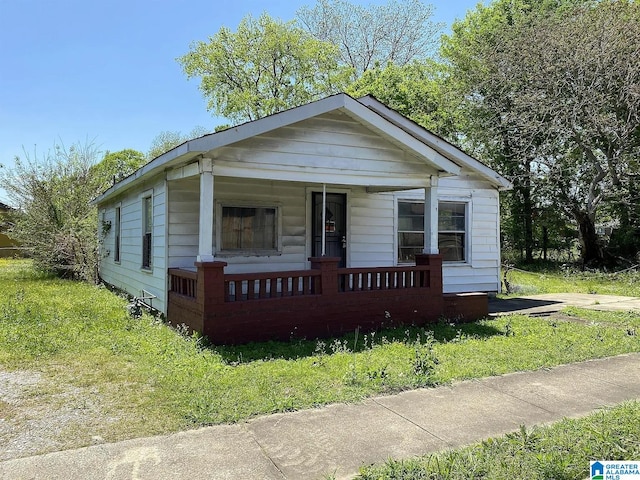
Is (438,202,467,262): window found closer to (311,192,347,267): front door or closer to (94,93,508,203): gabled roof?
(311,192,347,267): front door

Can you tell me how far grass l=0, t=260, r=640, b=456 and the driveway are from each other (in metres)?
1.04

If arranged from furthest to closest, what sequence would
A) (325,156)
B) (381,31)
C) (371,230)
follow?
(381,31), (371,230), (325,156)

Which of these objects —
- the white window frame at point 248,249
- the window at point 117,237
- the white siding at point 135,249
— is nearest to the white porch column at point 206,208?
the white siding at point 135,249

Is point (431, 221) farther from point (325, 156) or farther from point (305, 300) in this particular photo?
point (305, 300)

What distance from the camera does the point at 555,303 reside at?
11031 millimetres

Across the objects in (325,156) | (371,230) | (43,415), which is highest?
(325,156)

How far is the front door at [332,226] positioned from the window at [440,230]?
1.45 meters

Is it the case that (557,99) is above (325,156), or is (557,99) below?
above

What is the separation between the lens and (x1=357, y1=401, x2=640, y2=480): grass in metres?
3.01

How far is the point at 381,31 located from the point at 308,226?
1053 inches

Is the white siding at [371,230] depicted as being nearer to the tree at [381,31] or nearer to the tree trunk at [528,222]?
the tree trunk at [528,222]

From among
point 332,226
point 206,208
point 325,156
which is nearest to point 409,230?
point 332,226

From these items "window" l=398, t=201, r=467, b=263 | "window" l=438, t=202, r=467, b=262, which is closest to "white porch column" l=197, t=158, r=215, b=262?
"window" l=398, t=201, r=467, b=263

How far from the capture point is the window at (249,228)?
8.62m
